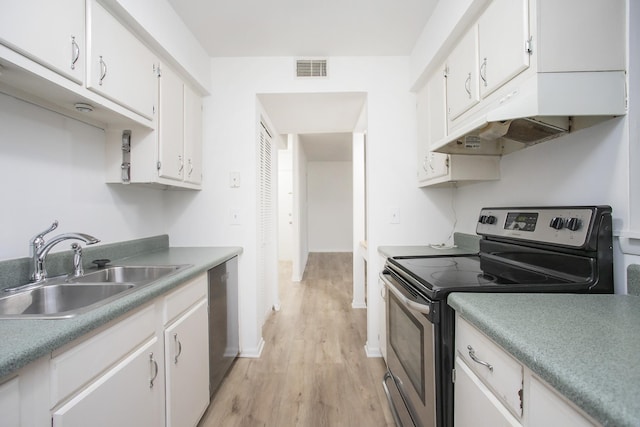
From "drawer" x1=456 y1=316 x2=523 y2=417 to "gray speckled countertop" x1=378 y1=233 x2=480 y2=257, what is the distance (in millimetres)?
866

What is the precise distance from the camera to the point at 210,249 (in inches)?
78.5

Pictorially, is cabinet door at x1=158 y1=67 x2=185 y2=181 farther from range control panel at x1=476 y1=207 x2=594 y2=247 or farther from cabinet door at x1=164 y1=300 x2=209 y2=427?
range control panel at x1=476 y1=207 x2=594 y2=247

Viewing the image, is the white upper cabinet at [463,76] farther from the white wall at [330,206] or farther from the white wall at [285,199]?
the white wall at [330,206]

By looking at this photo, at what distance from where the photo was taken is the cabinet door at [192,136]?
1869mm

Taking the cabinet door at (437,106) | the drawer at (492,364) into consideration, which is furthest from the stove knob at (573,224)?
the cabinet door at (437,106)

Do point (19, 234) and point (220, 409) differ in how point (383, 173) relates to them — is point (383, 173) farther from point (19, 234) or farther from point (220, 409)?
point (19, 234)

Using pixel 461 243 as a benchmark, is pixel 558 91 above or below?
above

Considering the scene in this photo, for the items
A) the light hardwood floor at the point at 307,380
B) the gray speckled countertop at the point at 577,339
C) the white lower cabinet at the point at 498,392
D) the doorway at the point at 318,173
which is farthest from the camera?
the doorway at the point at 318,173

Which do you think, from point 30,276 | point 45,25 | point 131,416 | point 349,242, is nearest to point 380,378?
point 131,416

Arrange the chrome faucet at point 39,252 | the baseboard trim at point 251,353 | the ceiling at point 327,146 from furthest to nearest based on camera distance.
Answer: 1. the ceiling at point 327,146
2. the baseboard trim at point 251,353
3. the chrome faucet at point 39,252

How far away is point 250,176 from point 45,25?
1.32 m

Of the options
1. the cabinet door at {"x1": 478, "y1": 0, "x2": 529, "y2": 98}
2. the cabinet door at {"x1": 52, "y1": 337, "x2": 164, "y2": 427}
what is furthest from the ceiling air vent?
the cabinet door at {"x1": 52, "y1": 337, "x2": 164, "y2": 427}

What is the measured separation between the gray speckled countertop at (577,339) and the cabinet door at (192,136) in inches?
72.3

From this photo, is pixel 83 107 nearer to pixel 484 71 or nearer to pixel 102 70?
pixel 102 70
